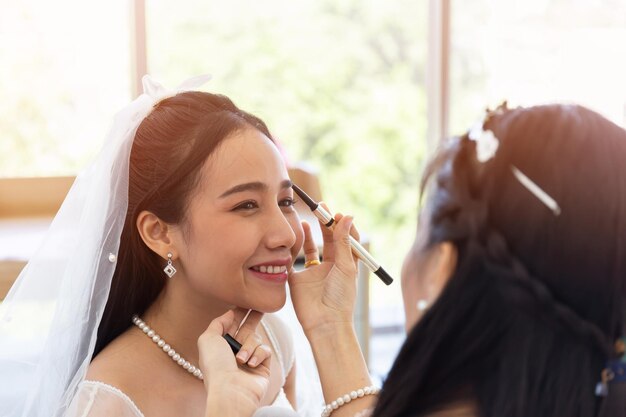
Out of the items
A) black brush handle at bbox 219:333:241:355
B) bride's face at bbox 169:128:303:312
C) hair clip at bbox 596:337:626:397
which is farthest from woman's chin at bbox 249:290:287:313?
hair clip at bbox 596:337:626:397

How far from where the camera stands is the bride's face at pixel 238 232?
1417mm

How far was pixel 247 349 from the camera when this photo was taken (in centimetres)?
130

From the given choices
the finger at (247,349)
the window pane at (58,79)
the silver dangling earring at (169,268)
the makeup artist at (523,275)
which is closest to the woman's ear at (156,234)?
the silver dangling earring at (169,268)

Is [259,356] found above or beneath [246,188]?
beneath

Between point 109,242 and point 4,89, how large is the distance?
2591 mm

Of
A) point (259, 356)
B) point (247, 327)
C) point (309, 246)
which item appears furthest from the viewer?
point (309, 246)

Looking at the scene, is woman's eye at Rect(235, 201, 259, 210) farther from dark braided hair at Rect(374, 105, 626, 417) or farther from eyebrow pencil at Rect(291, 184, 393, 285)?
dark braided hair at Rect(374, 105, 626, 417)

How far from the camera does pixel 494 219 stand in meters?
0.92

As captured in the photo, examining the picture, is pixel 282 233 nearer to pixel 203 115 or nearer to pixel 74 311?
pixel 203 115

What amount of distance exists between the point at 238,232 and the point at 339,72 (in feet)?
12.1

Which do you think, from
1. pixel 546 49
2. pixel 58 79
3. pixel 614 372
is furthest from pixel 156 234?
pixel 546 49

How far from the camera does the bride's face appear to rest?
1.42 metres

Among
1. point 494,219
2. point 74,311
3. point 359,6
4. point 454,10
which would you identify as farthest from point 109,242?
point 359,6

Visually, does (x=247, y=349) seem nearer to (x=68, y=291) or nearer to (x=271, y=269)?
(x=271, y=269)
